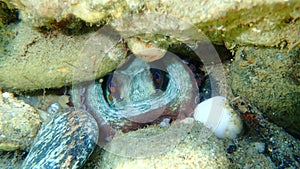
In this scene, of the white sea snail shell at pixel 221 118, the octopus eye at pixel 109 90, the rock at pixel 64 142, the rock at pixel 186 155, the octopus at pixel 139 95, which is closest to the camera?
the rock at pixel 186 155

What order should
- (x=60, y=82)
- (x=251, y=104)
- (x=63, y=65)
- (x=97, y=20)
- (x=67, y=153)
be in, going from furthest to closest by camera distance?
(x=60, y=82)
(x=63, y=65)
(x=251, y=104)
(x=67, y=153)
(x=97, y=20)

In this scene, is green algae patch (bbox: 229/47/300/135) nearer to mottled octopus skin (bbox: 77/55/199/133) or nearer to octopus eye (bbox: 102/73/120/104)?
mottled octopus skin (bbox: 77/55/199/133)

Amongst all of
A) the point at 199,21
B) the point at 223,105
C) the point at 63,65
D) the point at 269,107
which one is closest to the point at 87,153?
the point at 63,65

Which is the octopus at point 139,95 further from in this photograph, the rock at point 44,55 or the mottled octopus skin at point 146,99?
the rock at point 44,55

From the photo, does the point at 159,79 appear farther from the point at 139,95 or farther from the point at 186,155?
the point at 186,155

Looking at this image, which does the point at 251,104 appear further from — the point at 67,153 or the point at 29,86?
the point at 29,86

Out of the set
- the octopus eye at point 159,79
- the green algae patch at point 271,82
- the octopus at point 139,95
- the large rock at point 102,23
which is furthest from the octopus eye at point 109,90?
the green algae patch at point 271,82
